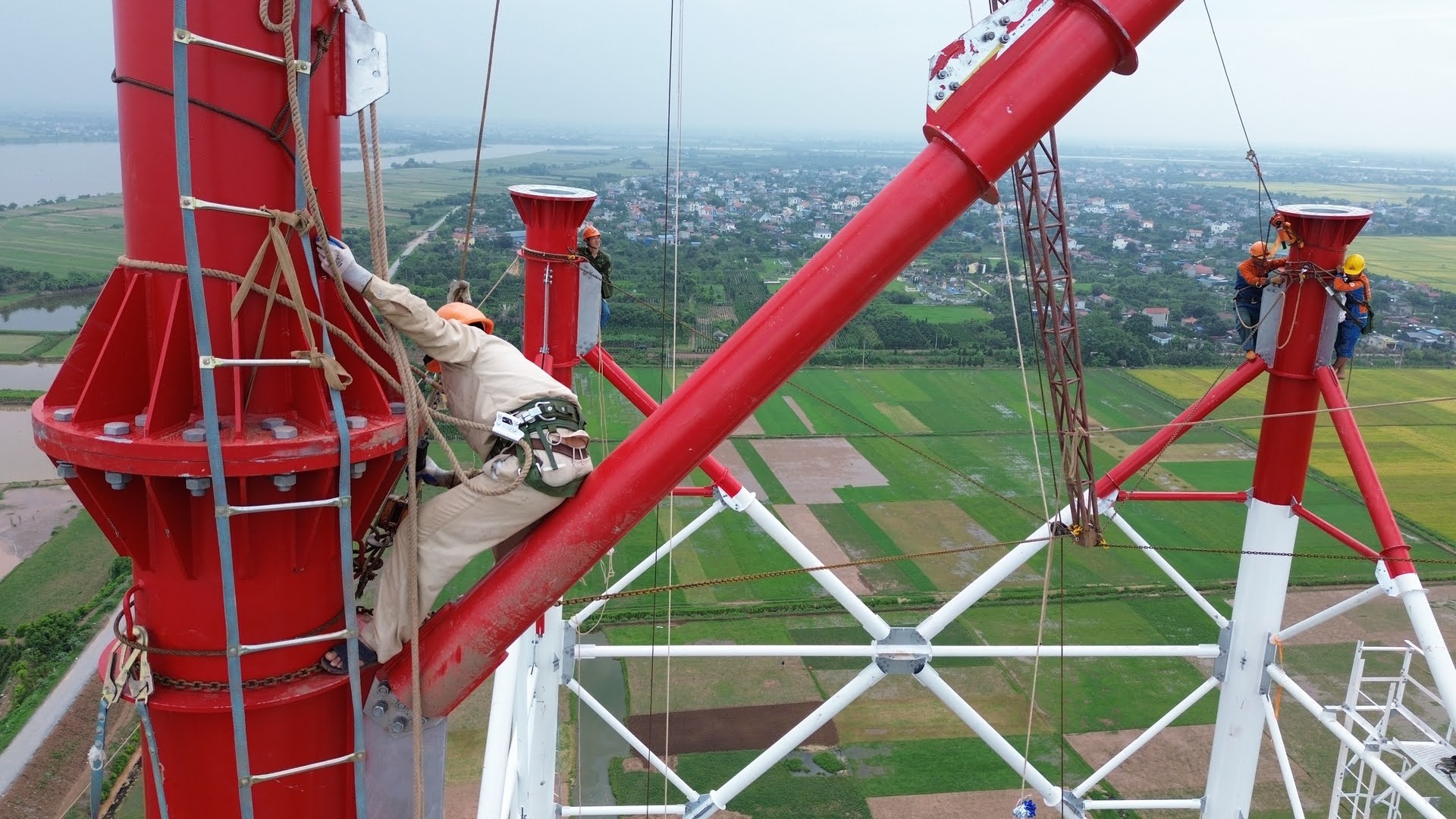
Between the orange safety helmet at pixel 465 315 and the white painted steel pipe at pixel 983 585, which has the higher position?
the orange safety helmet at pixel 465 315

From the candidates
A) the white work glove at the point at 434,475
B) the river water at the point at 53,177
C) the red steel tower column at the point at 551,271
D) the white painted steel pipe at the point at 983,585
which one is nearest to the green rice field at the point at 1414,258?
the white painted steel pipe at the point at 983,585

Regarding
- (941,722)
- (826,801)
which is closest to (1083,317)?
(941,722)

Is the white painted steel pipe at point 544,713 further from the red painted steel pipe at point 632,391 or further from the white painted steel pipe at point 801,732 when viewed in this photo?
the red painted steel pipe at point 632,391

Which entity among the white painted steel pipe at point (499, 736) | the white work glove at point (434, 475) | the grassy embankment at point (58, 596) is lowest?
the grassy embankment at point (58, 596)

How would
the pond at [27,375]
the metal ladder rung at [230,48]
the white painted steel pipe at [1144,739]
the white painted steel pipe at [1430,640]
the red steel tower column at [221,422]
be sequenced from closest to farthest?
the metal ladder rung at [230,48], the red steel tower column at [221,422], the white painted steel pipe at [1430,640], the white painted steel pipe at [1144,739], the pond at [27,375]

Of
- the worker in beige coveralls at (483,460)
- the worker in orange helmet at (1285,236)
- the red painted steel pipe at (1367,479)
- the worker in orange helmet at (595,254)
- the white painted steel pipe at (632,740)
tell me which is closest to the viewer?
the worker in beige coveralls at (483,460)

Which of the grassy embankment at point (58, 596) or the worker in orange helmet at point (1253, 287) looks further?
the grassy embankment at point (58, 596)
